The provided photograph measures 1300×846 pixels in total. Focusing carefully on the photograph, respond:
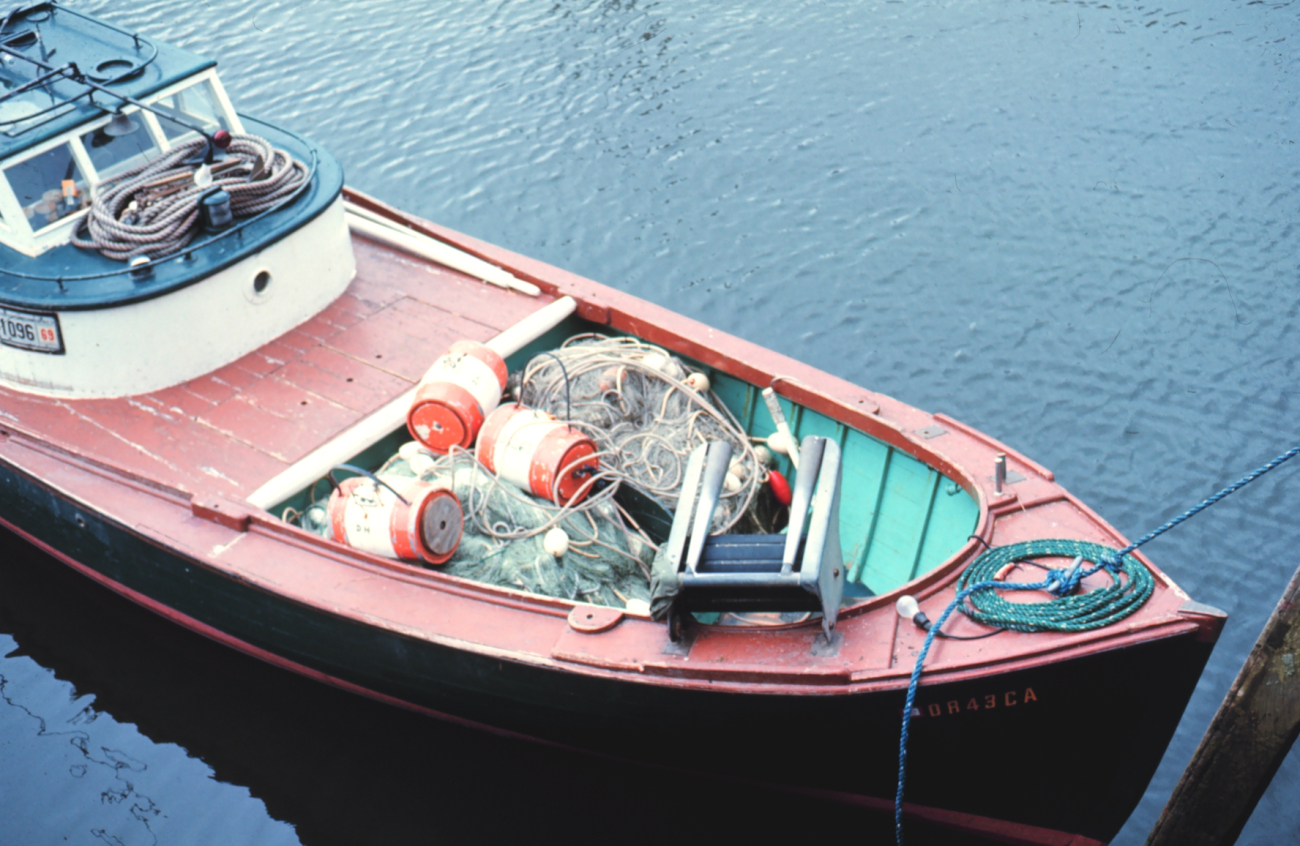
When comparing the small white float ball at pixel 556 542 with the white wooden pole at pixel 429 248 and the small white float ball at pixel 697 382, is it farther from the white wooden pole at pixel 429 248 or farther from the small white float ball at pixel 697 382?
the white wooden pole at pixel 429 248

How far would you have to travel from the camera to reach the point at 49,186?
22.8ft

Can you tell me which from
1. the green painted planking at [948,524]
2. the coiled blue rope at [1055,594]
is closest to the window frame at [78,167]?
the green painted planking at [948,524]

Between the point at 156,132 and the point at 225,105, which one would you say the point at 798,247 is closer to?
the point at 225,105

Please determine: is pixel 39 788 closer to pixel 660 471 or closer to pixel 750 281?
pixel 660 471

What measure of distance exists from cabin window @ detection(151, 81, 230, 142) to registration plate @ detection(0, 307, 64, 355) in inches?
66.0

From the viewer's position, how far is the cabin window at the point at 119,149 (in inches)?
279

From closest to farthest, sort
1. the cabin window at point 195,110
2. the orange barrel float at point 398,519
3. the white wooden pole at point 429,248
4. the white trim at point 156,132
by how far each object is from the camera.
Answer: the orange barrel float at point 398,519
the white trim at point 156,132
the cabin window at point 195,110
the white wooden pole at point 429,248

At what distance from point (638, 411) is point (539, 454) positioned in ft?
3.05

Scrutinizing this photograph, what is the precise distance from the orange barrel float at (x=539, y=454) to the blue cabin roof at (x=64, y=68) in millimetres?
3322

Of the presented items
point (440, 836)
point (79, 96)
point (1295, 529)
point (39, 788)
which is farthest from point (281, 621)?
point (1295, 529)

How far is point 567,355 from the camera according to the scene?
6.93 metres

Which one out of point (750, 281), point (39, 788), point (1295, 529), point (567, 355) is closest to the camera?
point (39, 788)

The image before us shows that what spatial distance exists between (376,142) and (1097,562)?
34.1 feet

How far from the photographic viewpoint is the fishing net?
19.6 feet
